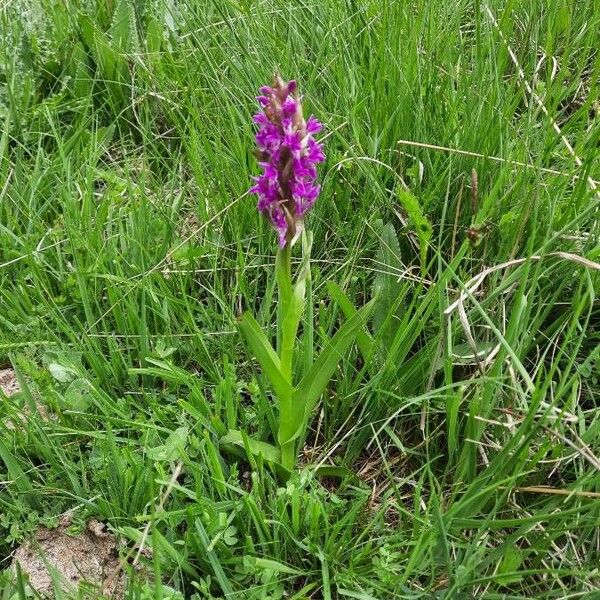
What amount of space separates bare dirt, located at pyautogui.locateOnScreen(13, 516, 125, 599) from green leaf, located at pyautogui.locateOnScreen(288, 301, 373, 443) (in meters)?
0.38

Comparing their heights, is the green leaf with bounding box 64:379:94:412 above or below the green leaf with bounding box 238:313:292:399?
below

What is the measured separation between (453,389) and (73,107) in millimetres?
1477

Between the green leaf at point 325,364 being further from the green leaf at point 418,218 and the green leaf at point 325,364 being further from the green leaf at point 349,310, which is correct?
the green leaf at point 418,218

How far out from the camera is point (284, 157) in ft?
3.22

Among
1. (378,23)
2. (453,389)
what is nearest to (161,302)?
(453,389)

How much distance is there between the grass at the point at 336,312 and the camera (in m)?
1.11

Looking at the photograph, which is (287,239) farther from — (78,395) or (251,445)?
(78,395)

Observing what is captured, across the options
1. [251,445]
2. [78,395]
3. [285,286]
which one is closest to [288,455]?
[251,445]

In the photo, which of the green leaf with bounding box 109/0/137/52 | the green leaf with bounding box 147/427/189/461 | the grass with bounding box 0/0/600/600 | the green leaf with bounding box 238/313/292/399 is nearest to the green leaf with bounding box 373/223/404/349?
the grass with bounding box 0/0/600/600

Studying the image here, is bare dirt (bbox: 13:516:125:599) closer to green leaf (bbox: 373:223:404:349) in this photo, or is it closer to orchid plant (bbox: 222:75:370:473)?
orchid plant (bbox: 222:75:370:473)

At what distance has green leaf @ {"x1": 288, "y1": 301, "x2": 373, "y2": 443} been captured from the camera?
112 centimetres

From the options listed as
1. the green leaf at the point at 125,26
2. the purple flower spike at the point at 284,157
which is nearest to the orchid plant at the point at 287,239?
the purple flower spike at the point at 284,157

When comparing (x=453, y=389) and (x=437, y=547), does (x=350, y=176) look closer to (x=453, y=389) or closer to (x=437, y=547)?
(x=453, y=389)

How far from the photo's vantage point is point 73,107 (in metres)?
2.12
